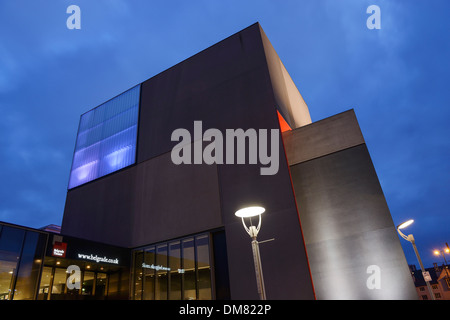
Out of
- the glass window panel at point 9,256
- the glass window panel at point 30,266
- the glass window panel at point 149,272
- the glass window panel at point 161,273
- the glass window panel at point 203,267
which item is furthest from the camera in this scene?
the glass window panel at point 149,272

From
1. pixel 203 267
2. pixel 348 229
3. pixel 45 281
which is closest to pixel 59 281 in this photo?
pixel 45 281

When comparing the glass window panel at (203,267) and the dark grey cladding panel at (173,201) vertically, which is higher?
the dark grey cladding panel at (173,201)

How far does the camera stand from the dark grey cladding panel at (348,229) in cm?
1437

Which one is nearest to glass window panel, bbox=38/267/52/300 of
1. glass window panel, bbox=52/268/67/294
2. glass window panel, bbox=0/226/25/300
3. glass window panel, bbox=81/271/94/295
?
glass window panel, bbox=52/268/67/294

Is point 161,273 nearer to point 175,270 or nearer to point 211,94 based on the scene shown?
point 175,270

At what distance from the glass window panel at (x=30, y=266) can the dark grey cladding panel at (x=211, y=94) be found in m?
9.31

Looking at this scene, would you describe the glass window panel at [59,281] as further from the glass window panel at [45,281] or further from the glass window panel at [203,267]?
the glass window panel at [203,267]

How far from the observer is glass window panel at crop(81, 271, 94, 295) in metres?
20.2

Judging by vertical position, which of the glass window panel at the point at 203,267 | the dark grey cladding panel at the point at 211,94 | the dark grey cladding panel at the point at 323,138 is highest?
the dark grey cladding panel at the point at 211,94

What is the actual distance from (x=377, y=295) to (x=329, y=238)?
11.1 feet

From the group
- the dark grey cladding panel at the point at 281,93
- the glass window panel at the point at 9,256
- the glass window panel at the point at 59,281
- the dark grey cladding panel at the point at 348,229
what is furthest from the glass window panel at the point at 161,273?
the dark grey cladding panel at the point at 281,93

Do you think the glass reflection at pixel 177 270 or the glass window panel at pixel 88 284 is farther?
the glass window panel at pixel 88 284

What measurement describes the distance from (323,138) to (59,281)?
19.2 m

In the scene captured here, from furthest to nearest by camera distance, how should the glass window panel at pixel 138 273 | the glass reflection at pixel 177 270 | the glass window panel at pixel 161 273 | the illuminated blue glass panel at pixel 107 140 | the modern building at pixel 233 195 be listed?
the illuminated blue glass panel at pixel 107 140, the glass window panel at pixel 138 273, the glass window panel at pixel 161 273, the glass reflection at pixel 177 270, the modern building at pixel 233 195
